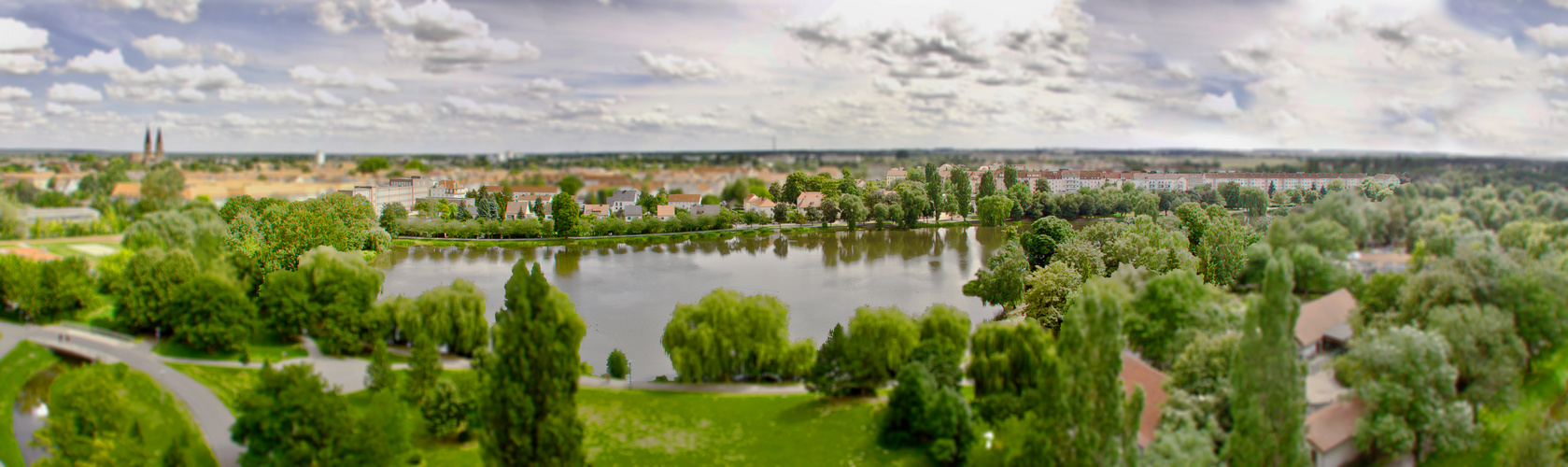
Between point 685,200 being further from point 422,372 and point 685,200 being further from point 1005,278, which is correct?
point 422,372

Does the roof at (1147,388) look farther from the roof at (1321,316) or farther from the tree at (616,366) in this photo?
the tree at (616,366)

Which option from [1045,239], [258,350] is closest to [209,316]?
[258,350]

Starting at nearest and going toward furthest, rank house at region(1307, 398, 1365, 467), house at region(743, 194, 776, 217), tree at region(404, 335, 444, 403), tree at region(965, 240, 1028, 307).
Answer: house at region(1307, 398, 1365, 467) < tree at region(404, 335, 444, 403) < tree at region(965, 240, 1028, 307) < house at region(743, 194, 776, 217)

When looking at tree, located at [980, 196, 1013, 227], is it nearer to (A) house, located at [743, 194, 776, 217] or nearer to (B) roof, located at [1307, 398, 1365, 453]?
(A) house, located at [743, 194, 776, 217]

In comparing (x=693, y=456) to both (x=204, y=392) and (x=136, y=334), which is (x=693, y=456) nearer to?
(x=204, y=392)

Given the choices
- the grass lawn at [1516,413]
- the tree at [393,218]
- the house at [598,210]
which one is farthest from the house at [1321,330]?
the house at [598,210]

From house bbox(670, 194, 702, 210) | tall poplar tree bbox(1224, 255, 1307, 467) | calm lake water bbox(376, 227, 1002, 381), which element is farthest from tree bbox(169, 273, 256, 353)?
house bbox(670, 194, 702, 210)
